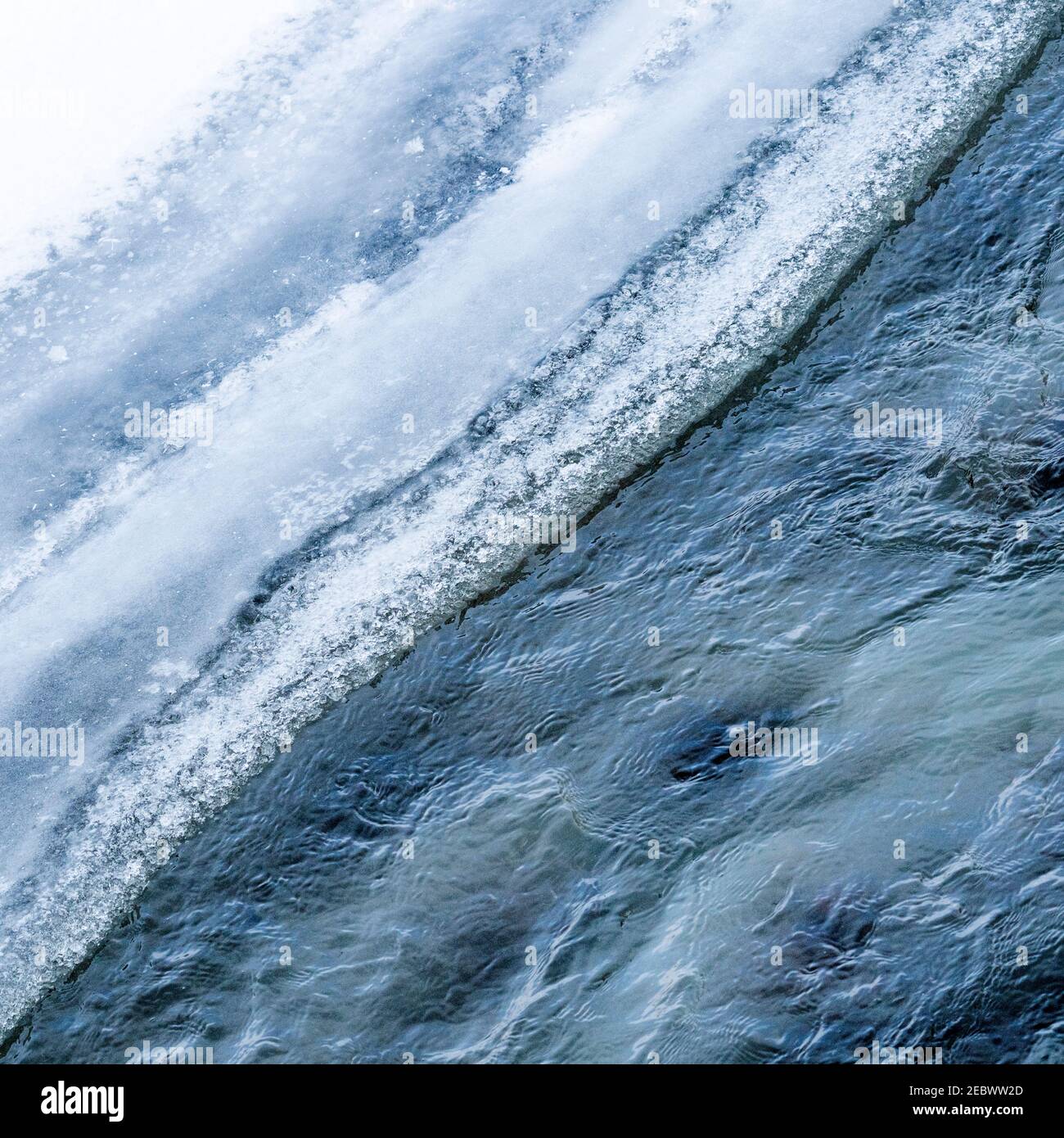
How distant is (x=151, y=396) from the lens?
725 cm

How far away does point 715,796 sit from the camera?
5.73 metres

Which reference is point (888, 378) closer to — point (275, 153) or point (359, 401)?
point (359, 401)

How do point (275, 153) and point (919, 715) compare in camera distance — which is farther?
point (275, 153)

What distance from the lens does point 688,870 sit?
555 centimetres

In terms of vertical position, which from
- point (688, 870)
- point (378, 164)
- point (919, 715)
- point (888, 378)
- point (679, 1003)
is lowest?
point (679, 1003)

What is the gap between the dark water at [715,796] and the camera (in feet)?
17.1

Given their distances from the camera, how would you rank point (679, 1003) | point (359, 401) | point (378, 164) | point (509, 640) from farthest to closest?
point (378, 164), point (359, 401), point (509, 640), point (679, 1003)

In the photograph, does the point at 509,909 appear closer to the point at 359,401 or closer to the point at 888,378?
the point at 359,401

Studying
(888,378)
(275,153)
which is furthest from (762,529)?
(275,153)

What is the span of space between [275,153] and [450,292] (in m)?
1.84

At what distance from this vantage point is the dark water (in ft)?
17.1

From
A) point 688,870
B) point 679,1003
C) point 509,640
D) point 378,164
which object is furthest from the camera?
point 378,164

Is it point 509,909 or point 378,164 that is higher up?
point 378,164
